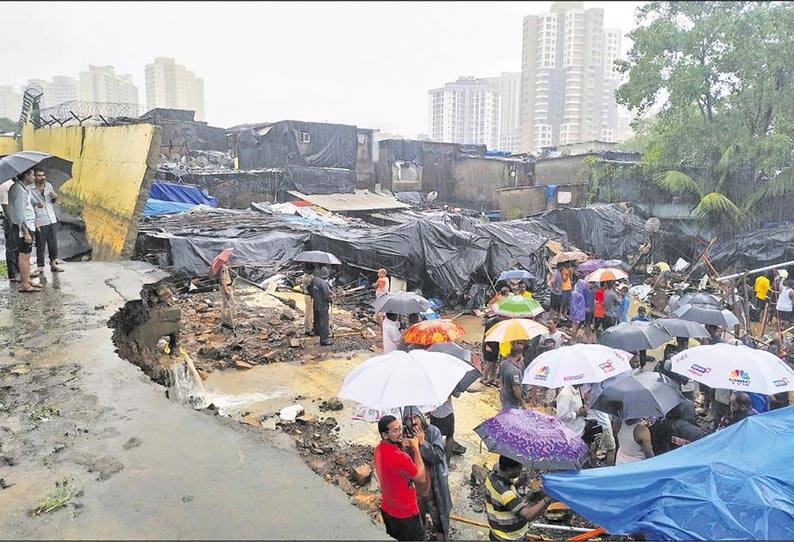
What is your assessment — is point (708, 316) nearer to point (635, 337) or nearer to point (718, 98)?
point (635, 337)

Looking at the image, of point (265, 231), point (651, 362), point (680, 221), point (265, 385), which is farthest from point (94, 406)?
point (680, 221)

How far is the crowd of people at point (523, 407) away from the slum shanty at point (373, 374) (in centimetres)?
2

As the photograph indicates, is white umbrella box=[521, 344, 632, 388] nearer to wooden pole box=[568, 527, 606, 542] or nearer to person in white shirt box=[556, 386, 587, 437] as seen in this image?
person in white shirt box=[556, 386, 587, 437]

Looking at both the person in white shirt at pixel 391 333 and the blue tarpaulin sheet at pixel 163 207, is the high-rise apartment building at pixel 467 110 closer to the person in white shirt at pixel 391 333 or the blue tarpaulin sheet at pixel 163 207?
the blue tarpaulin sheet at pixel 163 207

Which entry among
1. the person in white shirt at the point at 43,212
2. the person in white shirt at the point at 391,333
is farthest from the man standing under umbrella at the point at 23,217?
the person in white shirt at the point at 391,333

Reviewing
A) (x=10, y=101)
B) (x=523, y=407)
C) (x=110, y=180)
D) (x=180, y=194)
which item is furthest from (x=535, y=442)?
(x=10, y=101)

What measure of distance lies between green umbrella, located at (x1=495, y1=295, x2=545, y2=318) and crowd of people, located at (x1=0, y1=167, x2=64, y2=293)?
635cm

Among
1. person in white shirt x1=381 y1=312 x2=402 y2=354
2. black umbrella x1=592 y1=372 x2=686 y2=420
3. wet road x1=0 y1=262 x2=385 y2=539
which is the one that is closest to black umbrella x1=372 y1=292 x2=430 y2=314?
person in white shirt x1=381 y1=312 x2=402 y2=354

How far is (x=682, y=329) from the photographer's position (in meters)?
6.66

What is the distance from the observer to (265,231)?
1438 cm

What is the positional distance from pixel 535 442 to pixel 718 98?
19042 millimetres

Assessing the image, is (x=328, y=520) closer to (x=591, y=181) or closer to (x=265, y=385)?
(x=265, y=385)

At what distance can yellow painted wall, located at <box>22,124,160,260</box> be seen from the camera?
10.7m

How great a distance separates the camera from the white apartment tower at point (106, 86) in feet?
144
